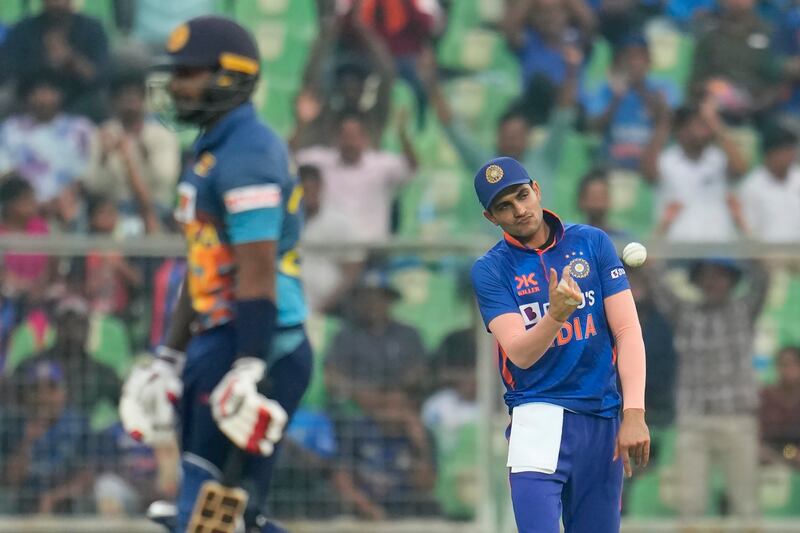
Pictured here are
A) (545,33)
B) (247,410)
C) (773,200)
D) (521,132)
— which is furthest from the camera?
(545,33)

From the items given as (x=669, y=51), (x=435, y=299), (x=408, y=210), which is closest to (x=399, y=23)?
(x=408, y=210)

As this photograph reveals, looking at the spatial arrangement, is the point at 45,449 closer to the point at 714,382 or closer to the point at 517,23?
the point at 714,382

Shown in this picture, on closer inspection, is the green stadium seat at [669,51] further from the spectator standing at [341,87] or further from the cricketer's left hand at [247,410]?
the cricketer's left hand at [247,410]

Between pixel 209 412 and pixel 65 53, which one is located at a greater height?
pixel 65 53

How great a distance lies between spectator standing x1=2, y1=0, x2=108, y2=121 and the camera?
1057 cm

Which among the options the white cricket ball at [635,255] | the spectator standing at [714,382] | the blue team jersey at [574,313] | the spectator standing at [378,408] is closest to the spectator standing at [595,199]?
the spectator standing at [714,382]

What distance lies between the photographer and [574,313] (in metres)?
5.25

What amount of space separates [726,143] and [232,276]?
19.6ft

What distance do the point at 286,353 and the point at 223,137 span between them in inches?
31.4

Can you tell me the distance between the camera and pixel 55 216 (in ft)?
32.7

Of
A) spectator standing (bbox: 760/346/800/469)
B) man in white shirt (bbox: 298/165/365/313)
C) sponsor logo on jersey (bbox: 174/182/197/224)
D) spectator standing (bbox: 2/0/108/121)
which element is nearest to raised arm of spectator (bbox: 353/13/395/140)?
spectator standing (bbox: 2/0/108/121)

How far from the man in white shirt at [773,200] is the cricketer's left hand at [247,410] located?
5.67 metres

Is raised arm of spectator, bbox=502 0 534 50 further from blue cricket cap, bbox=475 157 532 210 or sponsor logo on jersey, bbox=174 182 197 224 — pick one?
sponsor logo on jersey, bbox=174 182 197 224

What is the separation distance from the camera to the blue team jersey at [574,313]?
5254 mm
